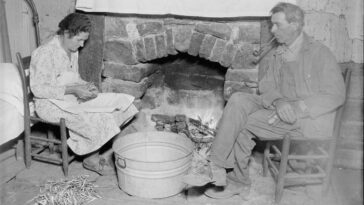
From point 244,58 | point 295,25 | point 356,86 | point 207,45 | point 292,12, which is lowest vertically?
point 356,86

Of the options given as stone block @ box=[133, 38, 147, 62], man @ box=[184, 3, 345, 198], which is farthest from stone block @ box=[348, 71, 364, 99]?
stone block @ box=[133, 38, 147, 62]

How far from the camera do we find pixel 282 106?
3320mm

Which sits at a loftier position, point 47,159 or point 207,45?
point 207,45

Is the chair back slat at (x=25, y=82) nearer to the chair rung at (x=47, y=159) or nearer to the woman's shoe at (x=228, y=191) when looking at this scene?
the chair rung at (x=47, y=159)

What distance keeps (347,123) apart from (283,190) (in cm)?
98

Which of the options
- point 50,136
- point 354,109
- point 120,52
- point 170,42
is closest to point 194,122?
point 170,42

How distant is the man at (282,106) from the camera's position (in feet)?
10.7

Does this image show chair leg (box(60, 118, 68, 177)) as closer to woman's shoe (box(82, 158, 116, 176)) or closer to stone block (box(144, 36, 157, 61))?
woman's shoe (box(82, 158, 116, 176))

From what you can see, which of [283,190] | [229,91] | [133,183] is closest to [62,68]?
[133,183]

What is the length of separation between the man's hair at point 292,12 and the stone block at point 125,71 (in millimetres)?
1592

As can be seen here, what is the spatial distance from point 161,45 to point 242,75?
0.87 m

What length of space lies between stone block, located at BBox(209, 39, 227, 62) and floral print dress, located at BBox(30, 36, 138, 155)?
1.07 m

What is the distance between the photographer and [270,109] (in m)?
3.55

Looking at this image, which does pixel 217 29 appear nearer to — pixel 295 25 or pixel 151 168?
pixel 295 25
